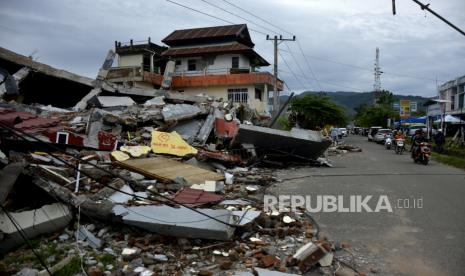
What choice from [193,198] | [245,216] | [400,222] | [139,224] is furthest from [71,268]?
[400,222]

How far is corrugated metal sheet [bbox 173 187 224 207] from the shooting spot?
272 inches

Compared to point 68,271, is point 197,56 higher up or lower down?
higher up

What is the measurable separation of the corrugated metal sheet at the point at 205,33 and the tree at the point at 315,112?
11704 mm

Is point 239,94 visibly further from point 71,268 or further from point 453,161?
point 71,268

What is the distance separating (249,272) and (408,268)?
194 centimetres

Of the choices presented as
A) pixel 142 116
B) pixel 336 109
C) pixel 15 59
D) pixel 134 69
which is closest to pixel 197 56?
pixel 134 69

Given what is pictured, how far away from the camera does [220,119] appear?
16.4 m

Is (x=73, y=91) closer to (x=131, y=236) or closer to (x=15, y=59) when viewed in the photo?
(x=15, y=59)

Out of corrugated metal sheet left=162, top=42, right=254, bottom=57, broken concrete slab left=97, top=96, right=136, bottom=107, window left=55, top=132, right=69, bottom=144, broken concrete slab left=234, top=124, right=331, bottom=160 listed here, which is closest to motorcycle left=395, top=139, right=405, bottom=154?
broken concrete slab left=234, top=124, right=331, bottom=160

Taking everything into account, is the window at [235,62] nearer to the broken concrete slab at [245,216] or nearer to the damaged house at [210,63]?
the damaged house at [210,63]

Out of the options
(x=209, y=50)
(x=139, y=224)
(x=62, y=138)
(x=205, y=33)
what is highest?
(x=205, y=33)

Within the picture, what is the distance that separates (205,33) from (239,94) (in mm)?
8170

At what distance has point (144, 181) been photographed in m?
8.79

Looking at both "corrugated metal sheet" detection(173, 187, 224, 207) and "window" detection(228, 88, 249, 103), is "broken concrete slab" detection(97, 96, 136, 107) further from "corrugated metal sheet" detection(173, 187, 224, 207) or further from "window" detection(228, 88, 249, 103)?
"window" detection(228, 88, 249, 103)
